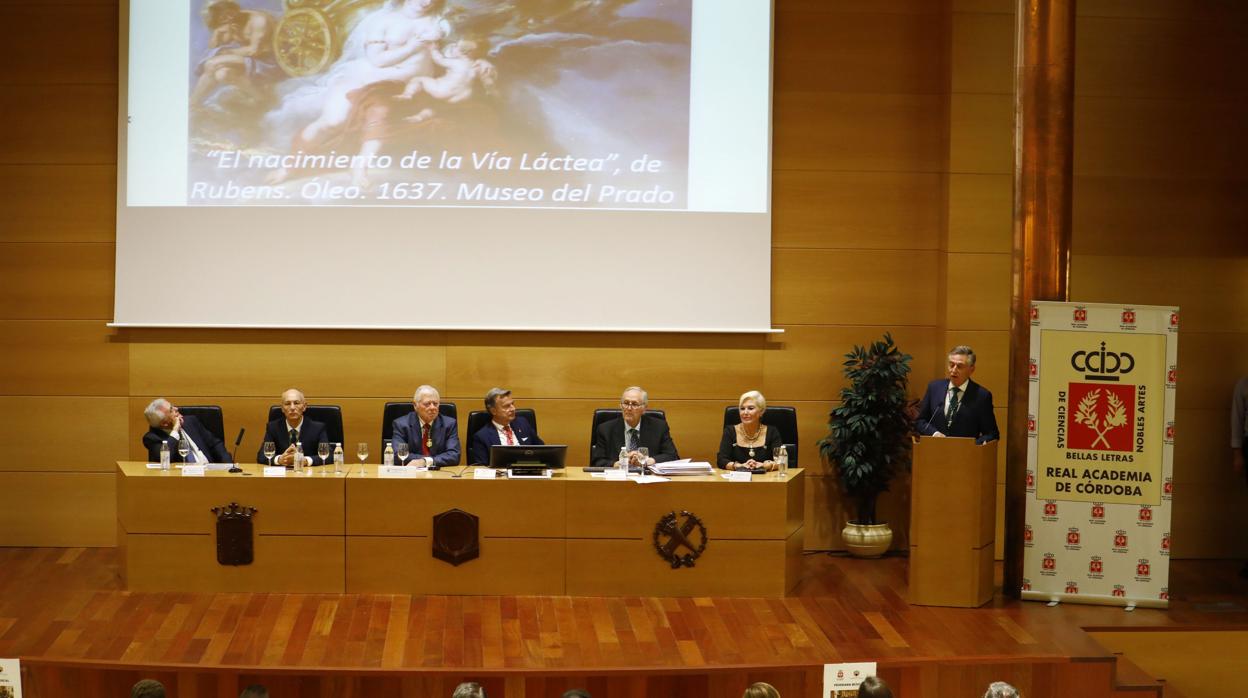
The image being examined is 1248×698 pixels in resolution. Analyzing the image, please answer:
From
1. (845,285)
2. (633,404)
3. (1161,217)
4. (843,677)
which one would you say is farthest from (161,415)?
(1161,217)

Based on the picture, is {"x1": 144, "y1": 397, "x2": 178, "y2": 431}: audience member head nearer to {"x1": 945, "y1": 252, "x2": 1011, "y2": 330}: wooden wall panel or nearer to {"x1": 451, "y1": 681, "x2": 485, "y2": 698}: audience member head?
{"x1": 451, "y1": 681, "x2": 485, "y2": 698}: audience member head

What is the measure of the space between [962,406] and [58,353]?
5.32 m

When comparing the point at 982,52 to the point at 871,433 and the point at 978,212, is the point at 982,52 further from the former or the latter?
the point at 871,433

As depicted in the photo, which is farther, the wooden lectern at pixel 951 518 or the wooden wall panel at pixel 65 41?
the wooden wall panel at pixel 65 41

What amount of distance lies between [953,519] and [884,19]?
3311mm

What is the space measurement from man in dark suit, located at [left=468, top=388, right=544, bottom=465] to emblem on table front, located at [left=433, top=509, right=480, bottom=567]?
0.56 meters

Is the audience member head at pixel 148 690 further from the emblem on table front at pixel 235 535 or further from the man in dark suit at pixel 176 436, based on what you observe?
the man in dark suit at pixel 176 436

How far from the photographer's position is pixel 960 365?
21.1ft

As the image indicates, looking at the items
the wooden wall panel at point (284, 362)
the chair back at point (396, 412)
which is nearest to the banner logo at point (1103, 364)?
the chair back at point (396, 412)

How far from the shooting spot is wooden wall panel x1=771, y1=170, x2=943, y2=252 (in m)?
7.85

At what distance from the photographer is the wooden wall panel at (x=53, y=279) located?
7621 mm

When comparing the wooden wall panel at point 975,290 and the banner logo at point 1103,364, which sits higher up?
the wooden wall panel at point 975,290

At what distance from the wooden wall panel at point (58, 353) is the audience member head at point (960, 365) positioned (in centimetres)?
486

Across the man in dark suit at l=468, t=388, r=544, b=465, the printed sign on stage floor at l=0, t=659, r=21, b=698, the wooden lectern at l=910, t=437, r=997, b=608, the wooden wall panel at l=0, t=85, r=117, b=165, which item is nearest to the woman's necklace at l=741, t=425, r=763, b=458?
the wooden lectern at l=910, t=437, r=997, b=608
